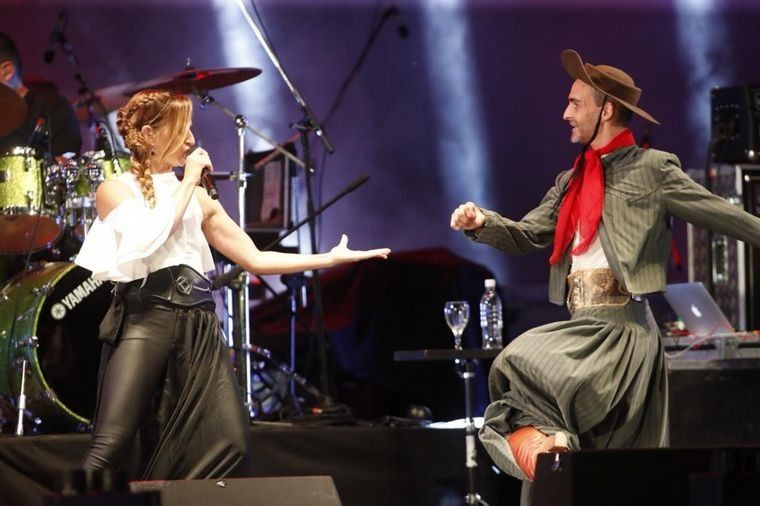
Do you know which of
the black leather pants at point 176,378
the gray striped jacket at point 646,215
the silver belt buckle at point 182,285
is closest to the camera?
the black leather pants at point 176,378

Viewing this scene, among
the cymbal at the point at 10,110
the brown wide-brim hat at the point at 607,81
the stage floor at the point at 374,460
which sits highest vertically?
the cymbal at the point at 10,110

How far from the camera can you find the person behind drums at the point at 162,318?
13.0 feet

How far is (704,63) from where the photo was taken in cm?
883

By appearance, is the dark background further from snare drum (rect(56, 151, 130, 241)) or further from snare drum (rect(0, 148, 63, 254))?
snare drum (rect(0, 148, 63, 254))

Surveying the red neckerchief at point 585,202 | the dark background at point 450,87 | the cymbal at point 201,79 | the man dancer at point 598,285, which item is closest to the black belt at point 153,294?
the man dancer at point 598,285

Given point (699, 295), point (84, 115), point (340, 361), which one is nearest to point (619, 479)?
point (699, 295)

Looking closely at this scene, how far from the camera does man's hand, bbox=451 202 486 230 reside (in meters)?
4.47

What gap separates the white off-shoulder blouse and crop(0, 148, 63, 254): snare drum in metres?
2.01

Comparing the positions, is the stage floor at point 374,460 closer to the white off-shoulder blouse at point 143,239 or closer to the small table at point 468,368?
the small table at point 468,368

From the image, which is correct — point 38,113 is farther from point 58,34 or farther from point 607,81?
point 607,81

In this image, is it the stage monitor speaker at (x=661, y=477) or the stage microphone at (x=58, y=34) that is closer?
the stage monitor speaker at (x=661, y=477)

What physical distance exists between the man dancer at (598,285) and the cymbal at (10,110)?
2668 mm

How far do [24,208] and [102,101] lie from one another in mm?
2049

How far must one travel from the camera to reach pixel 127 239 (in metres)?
3.96
